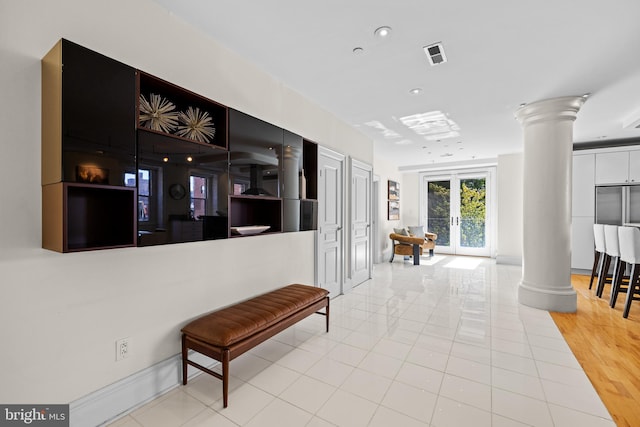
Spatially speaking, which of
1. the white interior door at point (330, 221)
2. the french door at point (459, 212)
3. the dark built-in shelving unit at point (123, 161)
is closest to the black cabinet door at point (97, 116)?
the dark built-in shelving unit at point (123, 161)

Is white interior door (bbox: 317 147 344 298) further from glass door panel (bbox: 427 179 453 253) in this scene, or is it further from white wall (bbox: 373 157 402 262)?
glass door panel (bbox: 427 179 453 253)

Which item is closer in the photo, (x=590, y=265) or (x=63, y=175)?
(x=63, y=175)

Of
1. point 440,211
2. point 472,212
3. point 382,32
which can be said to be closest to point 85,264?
point 382,32

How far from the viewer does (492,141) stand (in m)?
5.75

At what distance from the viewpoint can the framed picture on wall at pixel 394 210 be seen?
7941 millimetres

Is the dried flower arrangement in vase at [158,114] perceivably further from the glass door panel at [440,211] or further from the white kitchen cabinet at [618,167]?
the glass door panel at [440,211]

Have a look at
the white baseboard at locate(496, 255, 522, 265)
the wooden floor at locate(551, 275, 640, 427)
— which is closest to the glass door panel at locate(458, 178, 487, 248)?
the white baseboard at locate(496, 255, 522, 265)

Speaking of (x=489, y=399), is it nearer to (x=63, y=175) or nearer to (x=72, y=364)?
(x=72, y=364)

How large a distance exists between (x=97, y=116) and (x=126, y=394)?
1768mm

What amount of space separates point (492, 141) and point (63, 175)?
21.9 feet

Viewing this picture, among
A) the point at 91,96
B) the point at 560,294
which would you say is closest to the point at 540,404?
the point at 560,294

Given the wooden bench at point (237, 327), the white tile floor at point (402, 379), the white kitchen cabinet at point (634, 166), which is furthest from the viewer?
the white kitchen cabinet at point (634, 166)

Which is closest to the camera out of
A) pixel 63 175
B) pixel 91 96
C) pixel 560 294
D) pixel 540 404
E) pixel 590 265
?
pixel 63 175

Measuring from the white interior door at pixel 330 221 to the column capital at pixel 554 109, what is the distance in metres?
2.71
